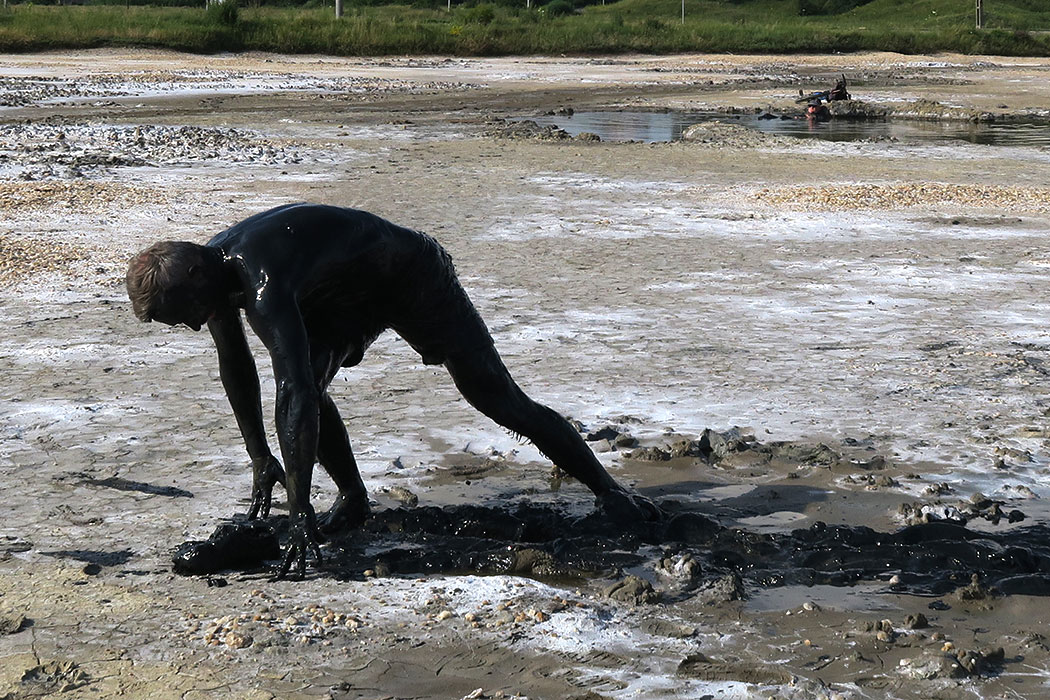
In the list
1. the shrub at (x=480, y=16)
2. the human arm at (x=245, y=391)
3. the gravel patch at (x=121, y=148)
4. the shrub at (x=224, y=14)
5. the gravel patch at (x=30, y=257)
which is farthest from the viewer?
the shrub at (x=480, y=16)

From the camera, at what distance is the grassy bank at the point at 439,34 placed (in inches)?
1564

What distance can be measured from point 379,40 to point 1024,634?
40.2 m

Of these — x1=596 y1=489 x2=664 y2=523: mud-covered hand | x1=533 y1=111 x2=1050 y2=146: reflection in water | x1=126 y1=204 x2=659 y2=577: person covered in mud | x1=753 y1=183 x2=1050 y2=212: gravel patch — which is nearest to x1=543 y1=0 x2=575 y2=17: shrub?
x1=533 y1=111 x2=1050 y2=146: reflection in water

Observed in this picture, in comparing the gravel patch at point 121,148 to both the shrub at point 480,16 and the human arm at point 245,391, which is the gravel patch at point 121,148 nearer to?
the human arm at point 245,391

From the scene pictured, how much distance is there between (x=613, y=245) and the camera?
1054 centimetres

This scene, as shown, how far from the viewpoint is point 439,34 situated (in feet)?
145

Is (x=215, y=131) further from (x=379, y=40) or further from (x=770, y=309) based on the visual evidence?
(x=379, y=40)

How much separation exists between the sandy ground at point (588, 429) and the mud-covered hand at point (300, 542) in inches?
2.8


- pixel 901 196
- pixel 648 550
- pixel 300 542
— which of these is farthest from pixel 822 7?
pixel 300 542

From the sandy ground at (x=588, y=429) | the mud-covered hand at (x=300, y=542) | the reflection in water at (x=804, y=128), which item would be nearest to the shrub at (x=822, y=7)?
the reflection in water at (x=804, y=128)

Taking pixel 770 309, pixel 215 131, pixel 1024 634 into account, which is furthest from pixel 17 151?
pixel 1024 634

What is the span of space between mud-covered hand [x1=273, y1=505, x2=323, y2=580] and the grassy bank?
121 feet

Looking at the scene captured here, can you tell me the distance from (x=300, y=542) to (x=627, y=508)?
4.31 ft

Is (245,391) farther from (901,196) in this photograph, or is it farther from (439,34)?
(439,34)
